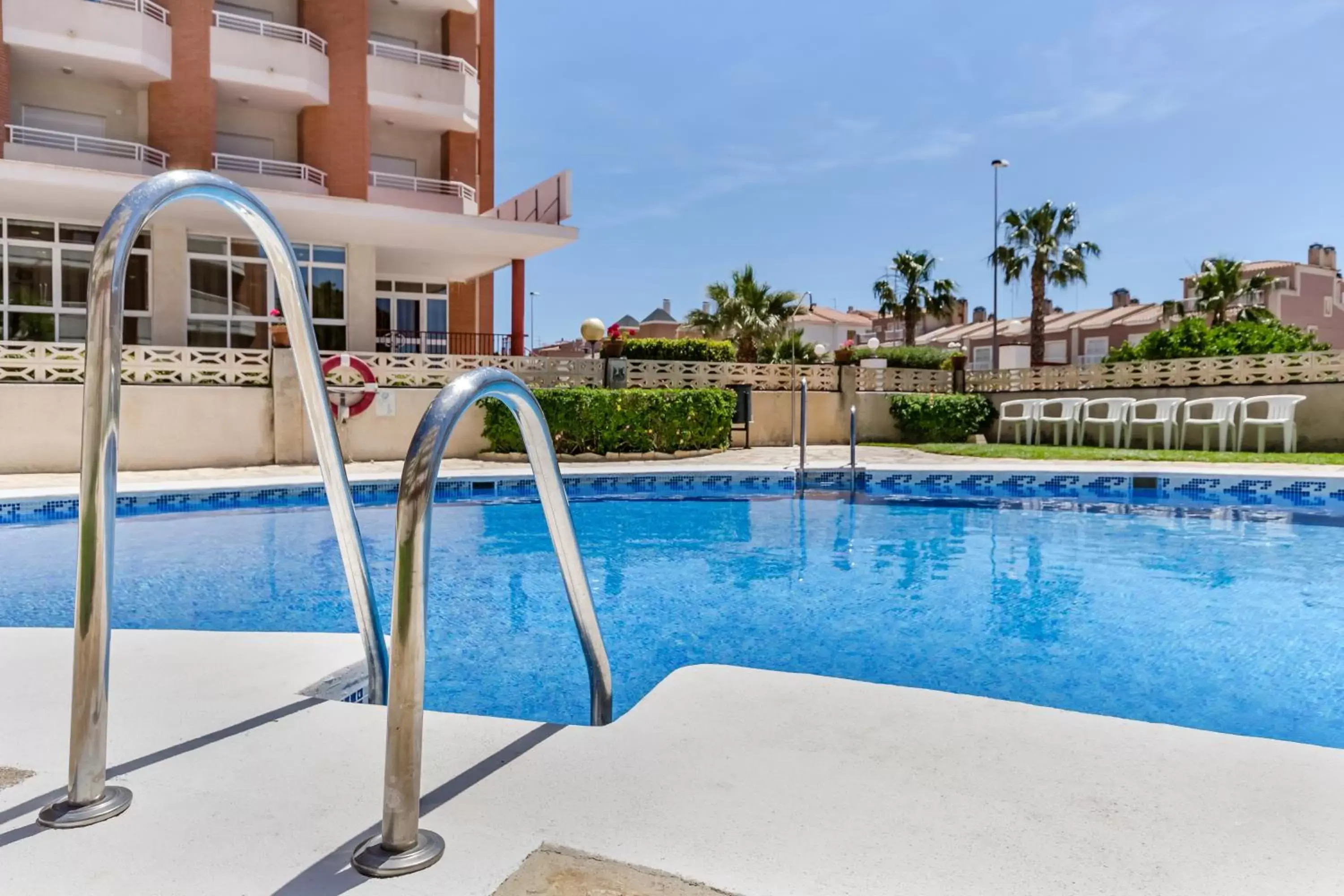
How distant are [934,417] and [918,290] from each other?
20.5 m

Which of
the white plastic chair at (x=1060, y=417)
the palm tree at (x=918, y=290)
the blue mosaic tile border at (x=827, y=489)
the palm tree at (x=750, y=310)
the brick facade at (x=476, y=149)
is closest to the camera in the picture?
the blue mosaic tile border at (x=827, y=489)

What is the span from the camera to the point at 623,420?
16906 millimetres

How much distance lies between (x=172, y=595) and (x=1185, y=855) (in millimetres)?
6919

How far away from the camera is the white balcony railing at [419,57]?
19.9 m

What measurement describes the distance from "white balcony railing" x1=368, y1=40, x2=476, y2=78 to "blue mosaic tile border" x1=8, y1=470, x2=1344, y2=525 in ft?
38.5

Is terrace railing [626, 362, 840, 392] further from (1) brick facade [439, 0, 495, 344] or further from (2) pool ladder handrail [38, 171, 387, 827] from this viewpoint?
(2) pool ladder handrail [38, 171, 387, 827]

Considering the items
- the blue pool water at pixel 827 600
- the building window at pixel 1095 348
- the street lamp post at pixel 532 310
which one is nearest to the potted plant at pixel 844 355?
the blue pool water at pixel 827 600

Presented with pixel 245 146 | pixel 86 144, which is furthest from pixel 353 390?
pixel 86 144

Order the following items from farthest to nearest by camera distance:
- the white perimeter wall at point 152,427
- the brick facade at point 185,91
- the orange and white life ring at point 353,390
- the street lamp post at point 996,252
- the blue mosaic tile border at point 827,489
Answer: the street lamp post at point 996,252
the brick facade at point 185,91
the orange and white life ring at point 353,390
the white perimeter wall at point 152,427
the blue mosaic tile border at point 827,489

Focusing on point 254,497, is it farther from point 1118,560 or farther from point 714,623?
point 1118,560

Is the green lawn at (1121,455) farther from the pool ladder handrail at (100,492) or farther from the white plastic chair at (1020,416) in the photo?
the pool ladder handrail at (100,492)

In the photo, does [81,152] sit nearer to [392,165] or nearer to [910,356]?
[392,165]

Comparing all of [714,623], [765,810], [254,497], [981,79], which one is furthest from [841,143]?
[765,810]

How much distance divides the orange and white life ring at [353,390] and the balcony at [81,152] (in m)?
5.46
